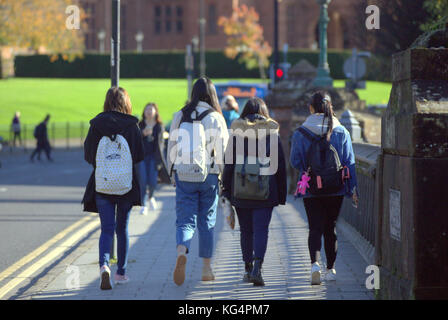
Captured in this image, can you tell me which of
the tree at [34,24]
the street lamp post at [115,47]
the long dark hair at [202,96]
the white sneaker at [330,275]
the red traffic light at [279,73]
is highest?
the tree at [34,24]

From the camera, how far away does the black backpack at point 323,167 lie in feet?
24.2

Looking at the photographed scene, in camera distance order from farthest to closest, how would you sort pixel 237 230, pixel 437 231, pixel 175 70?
pixel 175 70, pixel 237 230, pixel 437 231

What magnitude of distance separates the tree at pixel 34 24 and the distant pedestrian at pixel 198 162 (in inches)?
1166

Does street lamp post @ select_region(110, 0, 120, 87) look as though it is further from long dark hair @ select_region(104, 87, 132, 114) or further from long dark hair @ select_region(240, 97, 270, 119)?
long dark hair @ select_region(240, 97, 270, 119)

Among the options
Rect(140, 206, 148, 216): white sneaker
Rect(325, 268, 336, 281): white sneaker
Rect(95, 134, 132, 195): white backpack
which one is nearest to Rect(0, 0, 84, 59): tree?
Rect(140, 206, 148, 216): white sneaker

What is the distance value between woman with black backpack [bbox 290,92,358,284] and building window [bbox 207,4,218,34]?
82.4 metres

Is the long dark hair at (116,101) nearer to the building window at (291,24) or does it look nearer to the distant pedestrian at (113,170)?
the distant pedestrian at (113,170)

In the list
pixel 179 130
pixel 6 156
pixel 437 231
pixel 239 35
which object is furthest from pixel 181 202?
pixel 239 35

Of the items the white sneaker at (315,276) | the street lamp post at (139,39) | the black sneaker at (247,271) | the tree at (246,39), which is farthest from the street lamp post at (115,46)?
the street lamp post at (139,39)

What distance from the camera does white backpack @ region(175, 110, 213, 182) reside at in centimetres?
755

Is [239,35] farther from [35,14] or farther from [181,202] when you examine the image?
[181,202]

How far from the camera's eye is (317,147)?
24.5 ft
